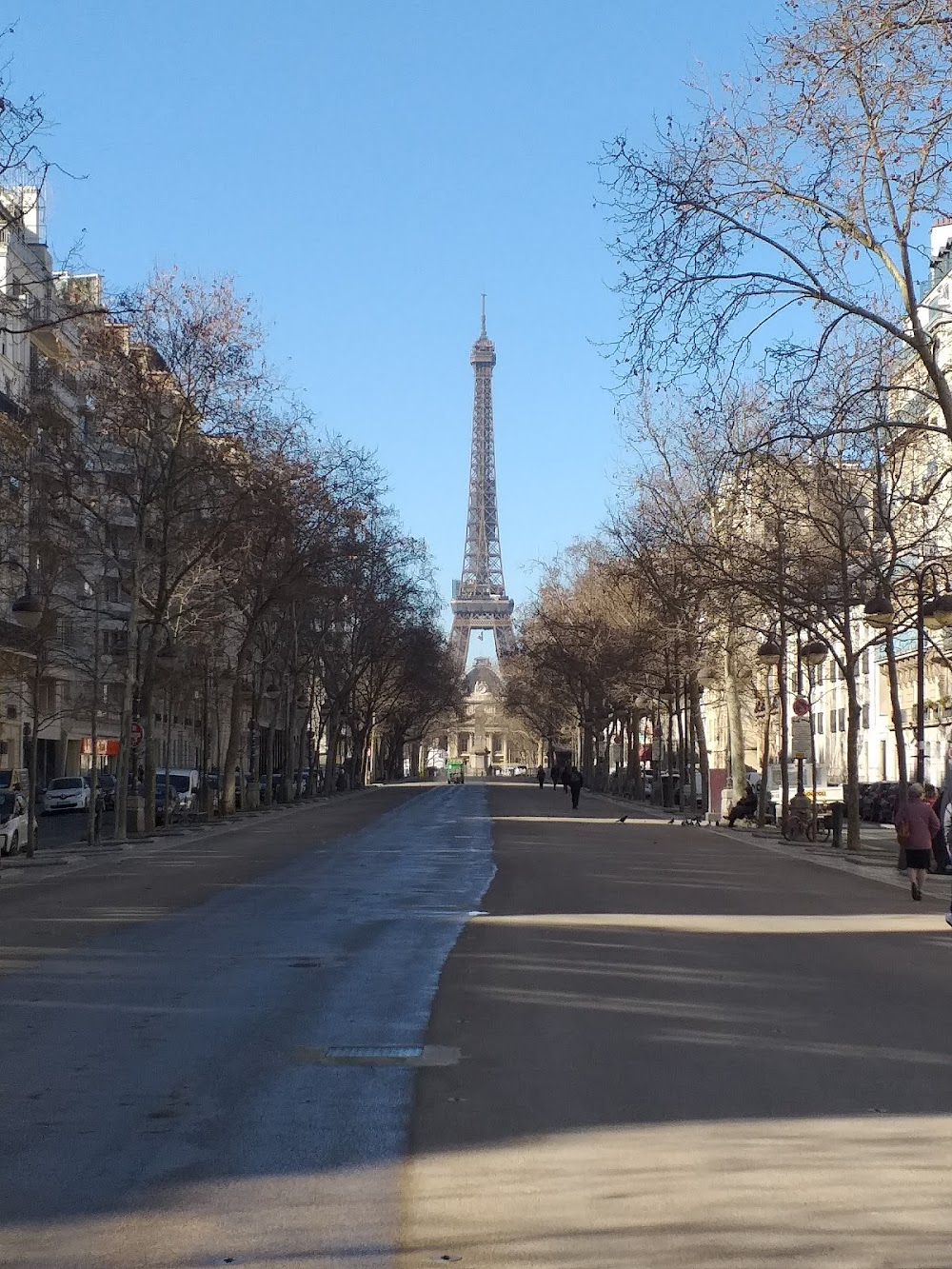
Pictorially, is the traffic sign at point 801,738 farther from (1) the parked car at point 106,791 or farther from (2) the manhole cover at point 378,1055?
(2) the manhole cover at point 378,1055

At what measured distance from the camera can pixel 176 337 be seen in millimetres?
40031

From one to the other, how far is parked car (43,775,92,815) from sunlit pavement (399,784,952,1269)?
49846 millimetres

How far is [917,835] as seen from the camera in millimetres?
22297

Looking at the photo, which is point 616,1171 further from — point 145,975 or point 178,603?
point 178,603

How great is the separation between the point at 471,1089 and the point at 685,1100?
1.07 metres

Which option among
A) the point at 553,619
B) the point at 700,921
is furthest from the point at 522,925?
the point at 553,619

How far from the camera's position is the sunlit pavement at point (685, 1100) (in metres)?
5.90

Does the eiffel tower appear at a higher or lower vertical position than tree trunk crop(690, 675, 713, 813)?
higher

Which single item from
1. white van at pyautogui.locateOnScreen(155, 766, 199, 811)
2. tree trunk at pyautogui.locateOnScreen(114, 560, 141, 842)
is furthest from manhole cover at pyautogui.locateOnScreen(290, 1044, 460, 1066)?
white van at pyautogui.locateOnScreen(155, 766, 199, 811)

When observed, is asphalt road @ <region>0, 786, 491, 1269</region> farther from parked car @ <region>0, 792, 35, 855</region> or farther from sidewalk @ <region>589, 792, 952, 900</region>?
parked car @ <region>0, 792, 35, 855</region>

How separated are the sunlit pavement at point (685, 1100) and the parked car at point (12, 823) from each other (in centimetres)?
2120

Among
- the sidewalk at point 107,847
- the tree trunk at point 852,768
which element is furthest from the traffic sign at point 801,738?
the sidewalk at point 107,847

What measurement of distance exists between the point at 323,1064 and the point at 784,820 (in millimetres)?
32897

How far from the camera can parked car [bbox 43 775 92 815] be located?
2552 inches
